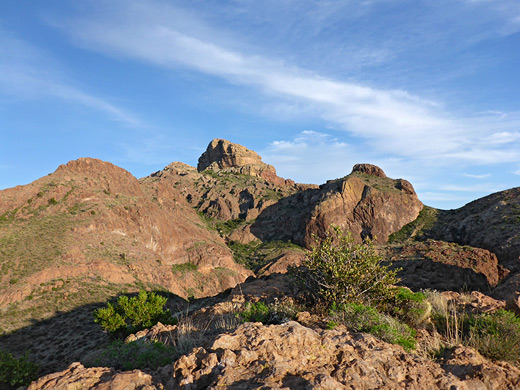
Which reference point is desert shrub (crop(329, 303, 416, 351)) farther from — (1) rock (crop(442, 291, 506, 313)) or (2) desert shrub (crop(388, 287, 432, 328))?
(1) rock (crop(442, 291, 506, 313))

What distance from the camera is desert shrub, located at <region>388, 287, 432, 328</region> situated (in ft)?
28.3

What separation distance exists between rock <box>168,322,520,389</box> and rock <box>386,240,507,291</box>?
2190cm

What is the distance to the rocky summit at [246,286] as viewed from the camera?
5.05 m

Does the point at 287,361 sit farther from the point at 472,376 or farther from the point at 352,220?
the point at 352,220

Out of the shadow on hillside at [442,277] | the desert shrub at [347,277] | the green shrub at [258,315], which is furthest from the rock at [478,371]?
the shadow on hillside at [442,277]

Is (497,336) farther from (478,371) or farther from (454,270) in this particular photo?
(454,270)

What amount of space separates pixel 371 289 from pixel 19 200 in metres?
52.0

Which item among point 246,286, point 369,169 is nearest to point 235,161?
point 369,169

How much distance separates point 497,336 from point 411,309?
2332mm

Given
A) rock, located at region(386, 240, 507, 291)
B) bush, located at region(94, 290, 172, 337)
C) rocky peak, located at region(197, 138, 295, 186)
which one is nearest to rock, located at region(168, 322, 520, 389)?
bush, located at region(94, 290, 172, 337)

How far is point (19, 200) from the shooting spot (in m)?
44.5

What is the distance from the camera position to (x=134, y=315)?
51.6 ft

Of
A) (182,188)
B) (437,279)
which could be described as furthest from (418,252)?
(182,188)

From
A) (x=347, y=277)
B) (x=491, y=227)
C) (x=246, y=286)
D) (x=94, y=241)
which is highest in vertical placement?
(x=94, y=241)
